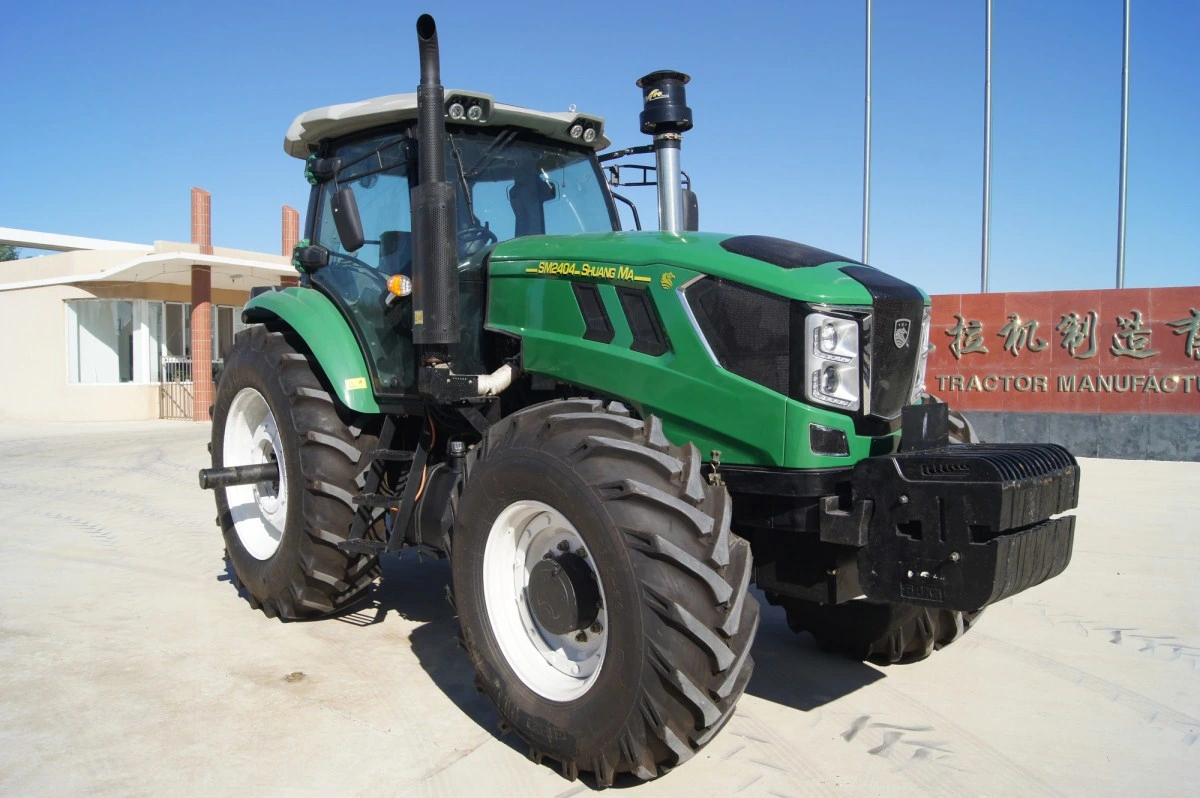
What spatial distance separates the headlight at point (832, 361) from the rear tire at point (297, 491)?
256 centimetres

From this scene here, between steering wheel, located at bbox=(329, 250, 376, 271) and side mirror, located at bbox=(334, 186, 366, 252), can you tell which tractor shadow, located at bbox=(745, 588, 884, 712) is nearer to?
side mirror, located at bbox=(334, 186, 366, 252)

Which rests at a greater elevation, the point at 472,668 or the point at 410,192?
the point at 410,192

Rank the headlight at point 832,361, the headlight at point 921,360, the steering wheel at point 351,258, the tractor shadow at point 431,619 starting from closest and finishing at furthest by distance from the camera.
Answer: the headlight at point 832,361
the headlight at point 921,360
the tractor shadow at point 431,619
the steering wheel at point 351,258

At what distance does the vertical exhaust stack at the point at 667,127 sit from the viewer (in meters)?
4.24

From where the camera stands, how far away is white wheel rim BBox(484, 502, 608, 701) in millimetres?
3418

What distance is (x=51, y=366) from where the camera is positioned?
67.9ft

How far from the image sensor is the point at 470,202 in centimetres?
448

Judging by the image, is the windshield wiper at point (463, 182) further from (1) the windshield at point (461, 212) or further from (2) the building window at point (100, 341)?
(2) the building window at point (100, 341)

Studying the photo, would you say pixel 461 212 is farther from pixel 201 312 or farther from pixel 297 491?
pixel 201 312

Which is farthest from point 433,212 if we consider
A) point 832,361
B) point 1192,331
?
point 1192,331

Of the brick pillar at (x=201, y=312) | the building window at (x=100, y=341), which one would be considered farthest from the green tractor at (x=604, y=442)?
the building window at (x=100, y=341)

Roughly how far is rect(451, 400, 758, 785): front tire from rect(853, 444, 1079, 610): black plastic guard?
0.47 m

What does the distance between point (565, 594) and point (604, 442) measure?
0.59 metres

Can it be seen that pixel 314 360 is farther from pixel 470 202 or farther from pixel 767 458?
pixel 767 458
